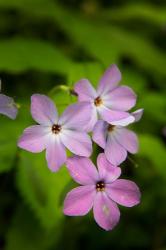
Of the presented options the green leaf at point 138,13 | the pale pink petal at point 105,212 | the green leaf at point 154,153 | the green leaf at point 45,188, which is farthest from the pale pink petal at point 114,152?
the green leaf at point 138,13

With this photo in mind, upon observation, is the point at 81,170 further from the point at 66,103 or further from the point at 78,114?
the point at 66,103

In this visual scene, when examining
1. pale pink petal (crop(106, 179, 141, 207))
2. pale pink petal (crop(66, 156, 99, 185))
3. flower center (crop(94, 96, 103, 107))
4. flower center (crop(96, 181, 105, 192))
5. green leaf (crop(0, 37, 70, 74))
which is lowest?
pale pink petal (crop(106, 179, 141, 207))

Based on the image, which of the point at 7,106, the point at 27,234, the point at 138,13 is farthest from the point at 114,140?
the point at 138,13

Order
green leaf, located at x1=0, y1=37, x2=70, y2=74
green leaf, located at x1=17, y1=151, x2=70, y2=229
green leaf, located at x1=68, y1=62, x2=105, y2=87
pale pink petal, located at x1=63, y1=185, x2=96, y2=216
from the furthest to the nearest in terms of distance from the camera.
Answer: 1. green leaf, located at x1=0, y1=37, x2=70, y2=74
2. green leaf, located at x1=68, y1=62, x2=105, y2=87
3. green leaf, located at x1=17, y1=151, x2=70, y2=229
4. pale pink petal, located at x1=63, y1=185, x2=96, y2=216

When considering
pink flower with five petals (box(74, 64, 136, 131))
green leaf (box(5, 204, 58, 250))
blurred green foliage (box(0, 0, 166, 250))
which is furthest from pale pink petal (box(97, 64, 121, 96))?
green leaf (box(5, 204, 58, 250))

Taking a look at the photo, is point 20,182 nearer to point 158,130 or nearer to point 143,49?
point 158,130

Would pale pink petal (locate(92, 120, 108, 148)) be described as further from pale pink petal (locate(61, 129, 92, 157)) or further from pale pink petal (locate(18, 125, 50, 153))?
pale pink petal (locate(18, 125, 50, 153))
